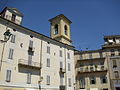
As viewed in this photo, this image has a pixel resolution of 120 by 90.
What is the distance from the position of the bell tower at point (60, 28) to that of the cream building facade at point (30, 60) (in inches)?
154

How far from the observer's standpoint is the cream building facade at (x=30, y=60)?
80.2ft

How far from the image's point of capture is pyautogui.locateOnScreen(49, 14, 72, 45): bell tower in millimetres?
41000

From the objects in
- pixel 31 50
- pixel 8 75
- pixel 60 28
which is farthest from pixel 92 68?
pixel 8 75

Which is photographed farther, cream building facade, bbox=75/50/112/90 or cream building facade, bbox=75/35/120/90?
cream building facade, bbox=75/50/112/90

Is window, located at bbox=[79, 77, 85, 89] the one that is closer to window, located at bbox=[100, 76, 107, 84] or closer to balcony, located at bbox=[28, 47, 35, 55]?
window, located at bbox=[100, 76, 107, 84]

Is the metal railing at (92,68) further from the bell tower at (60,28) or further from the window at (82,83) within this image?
the bell tower at (60,28)

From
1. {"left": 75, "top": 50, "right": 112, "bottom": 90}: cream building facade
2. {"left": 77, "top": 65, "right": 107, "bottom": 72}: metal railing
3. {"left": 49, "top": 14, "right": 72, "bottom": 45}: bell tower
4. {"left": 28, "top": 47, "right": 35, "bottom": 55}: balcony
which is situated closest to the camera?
{"left": 28, "top": 47, "right": 35, "bottom": 55}: balcony

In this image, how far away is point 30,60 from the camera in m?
28.1

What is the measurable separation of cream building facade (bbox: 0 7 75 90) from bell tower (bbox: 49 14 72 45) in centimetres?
391

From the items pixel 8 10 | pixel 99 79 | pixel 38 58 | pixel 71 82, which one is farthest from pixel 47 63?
pixel 99 79

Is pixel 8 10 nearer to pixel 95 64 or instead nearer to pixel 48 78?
pixel 48 78

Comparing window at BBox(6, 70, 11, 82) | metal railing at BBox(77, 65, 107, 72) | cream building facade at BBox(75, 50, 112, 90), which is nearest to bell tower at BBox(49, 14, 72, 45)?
cream building facade at BBox(75, 50, 112, 90)

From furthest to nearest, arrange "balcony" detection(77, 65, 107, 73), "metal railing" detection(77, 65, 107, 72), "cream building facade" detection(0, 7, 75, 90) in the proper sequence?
"metal railing" detection(77, 65, 107, 72) → "balcony" detection(77, 65, 107, 73) → "cream building facade" detection(0, 7, 75, 90)

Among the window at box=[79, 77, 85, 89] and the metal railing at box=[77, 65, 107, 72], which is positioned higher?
the metal railing at box=[77, 65, 107, 72]
